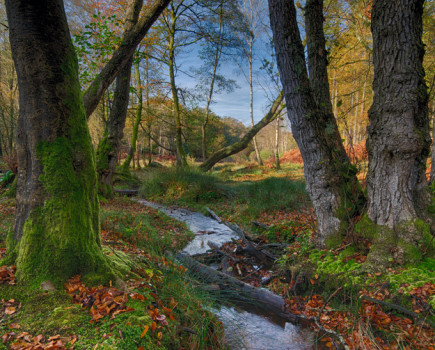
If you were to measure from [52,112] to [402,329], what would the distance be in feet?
12.5

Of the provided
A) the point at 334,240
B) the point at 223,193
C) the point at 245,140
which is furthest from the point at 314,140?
the point at 245,140

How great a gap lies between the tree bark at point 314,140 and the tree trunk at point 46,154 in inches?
114

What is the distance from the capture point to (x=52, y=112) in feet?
7.29

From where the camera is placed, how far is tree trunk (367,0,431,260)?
3.10m

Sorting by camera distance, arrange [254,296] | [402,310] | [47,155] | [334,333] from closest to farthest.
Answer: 1. [47,155]
2. [402,310]
3. [334,333]
4. [254,296]

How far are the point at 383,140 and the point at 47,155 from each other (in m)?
3.82

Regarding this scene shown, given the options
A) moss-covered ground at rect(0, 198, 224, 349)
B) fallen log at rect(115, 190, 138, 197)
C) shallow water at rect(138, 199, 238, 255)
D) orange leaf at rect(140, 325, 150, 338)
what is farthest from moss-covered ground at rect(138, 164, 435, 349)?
fallen log at rect(115, 190, 138, 197)

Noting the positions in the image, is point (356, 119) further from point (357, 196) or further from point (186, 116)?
point (357, 196)

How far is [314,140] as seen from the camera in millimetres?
3824

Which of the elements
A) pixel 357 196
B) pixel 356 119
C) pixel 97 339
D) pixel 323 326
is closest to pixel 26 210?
pixel 97 339

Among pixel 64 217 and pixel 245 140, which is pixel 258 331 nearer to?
pixel 64 217

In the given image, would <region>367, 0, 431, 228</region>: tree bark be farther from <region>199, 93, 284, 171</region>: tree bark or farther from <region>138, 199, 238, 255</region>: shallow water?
<region>199, 93, 284, 171</region>: tree bark

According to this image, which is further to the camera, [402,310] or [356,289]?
[356,289]

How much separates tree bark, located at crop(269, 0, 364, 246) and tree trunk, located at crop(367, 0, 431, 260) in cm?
54
